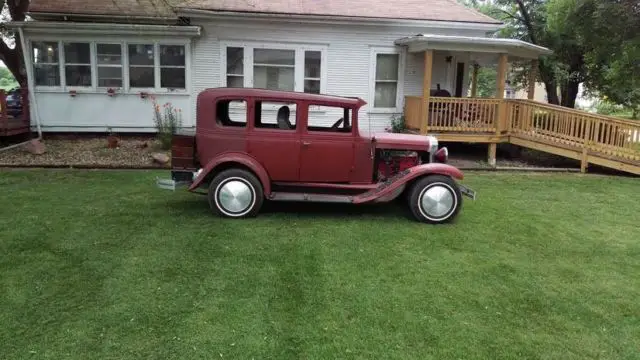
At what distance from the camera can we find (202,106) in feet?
23.1

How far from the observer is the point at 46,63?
1353 centimetres

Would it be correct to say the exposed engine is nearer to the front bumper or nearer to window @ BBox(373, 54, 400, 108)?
the front bumper

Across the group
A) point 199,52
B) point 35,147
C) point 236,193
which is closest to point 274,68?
point 199,52

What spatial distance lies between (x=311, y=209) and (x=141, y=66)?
322 inches

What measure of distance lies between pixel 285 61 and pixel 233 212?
7965 mm

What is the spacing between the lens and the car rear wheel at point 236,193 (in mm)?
6887

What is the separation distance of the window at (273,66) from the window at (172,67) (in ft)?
3.44

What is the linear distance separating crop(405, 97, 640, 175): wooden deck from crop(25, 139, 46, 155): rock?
862cm

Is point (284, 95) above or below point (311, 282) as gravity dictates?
above

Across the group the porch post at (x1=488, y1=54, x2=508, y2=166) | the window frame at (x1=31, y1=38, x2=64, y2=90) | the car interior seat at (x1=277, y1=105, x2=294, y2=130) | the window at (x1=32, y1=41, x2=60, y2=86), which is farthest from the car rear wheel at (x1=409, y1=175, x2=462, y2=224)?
the window at (x1=32, y1=41, x2=60, y2=86)

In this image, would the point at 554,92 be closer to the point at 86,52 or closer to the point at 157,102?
the point at 157,102

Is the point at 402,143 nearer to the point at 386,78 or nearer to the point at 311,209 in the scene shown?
the point at 311,209

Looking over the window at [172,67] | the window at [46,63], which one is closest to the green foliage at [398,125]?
the window at [172,67]

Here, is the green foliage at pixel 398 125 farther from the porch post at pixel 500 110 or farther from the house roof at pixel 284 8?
the house roof at pixel 284 8
